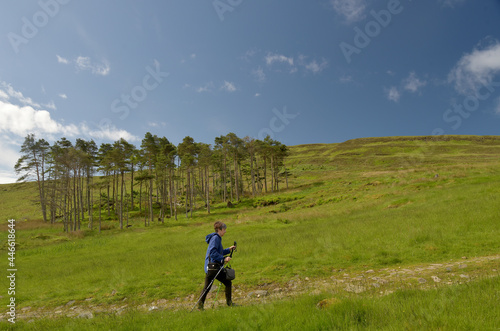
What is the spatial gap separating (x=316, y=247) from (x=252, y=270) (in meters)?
4.05

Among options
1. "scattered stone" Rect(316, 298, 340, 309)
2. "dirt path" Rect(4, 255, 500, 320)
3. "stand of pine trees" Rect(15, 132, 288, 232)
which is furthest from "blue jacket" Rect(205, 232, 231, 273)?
"stand of pine trees" Rect(15, 132, 288, 232)

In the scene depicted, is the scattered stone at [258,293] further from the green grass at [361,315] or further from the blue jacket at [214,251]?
the green grass at [361,315]

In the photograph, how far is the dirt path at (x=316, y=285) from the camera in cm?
721

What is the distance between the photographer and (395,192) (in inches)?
1093

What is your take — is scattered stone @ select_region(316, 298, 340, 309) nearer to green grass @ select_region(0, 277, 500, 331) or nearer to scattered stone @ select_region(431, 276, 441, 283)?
green grass @ select_region(0, 277, 500, 331)

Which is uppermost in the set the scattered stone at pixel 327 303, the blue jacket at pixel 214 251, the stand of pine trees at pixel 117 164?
the stand of pine trees at pixel 117 164

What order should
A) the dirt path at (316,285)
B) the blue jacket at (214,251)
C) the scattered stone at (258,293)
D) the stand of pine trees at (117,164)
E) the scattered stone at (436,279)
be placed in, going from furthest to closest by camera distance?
the stand of pine trees at (117,164) → the scattered stone at (258,293) → the dirt path at (316,285) → the scattered stone at (436,279) → the blue jacket at (214,251)

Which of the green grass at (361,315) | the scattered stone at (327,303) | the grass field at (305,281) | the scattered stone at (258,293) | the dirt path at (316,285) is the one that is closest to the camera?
the green grass at (361,315)

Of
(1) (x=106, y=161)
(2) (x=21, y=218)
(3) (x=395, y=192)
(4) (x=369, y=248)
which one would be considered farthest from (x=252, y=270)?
(2) (x=21, y=218)

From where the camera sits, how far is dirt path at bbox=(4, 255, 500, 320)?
7211 mm

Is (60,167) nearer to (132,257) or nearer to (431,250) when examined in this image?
(132,257)

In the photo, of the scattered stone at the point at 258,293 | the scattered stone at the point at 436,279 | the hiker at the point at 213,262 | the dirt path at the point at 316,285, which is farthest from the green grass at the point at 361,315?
the scattered stone at the point at 258,293

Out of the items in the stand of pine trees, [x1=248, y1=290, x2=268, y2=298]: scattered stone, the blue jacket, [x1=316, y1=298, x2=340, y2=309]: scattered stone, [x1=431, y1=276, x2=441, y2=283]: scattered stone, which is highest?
the stand of pine trees

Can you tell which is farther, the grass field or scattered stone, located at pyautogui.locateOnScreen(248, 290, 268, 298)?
scattered stone, located at pyautogui.locateOnScreen(248, 290, 268, 298)
